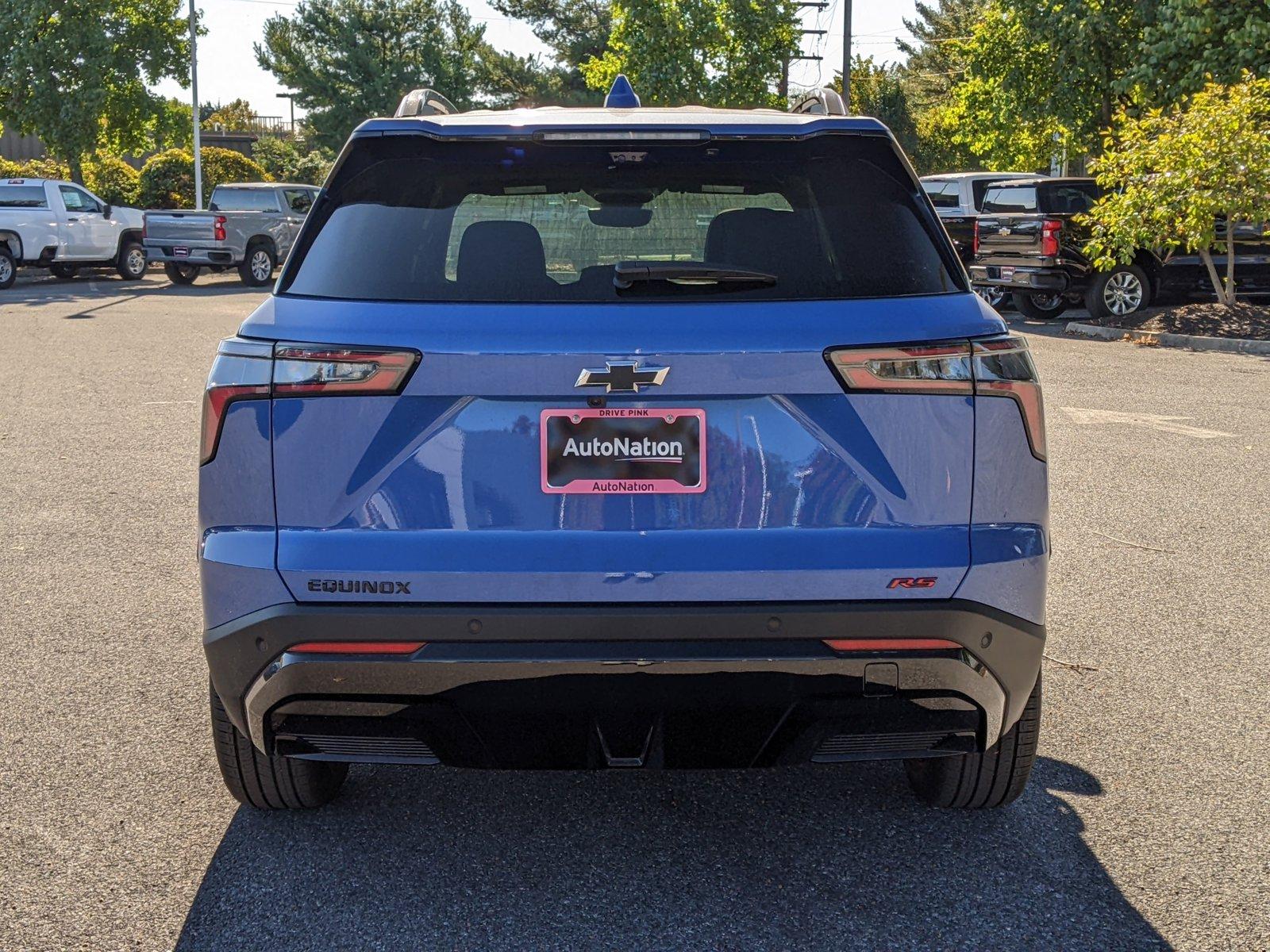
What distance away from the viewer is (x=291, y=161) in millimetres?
64812

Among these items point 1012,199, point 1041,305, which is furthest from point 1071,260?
point 1041,305

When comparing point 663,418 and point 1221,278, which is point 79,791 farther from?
point 1221,278

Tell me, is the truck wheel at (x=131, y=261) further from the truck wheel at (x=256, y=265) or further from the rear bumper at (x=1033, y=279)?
the rear bumper at (x=1033, y=279)

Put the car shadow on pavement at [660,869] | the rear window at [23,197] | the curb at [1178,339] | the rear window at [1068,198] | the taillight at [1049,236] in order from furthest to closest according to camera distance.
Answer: the rear window at [23,197], the rear window at [1068,198], the taillight at [1049,236], the curb at [1178,339], the car shadow on pavement at [660,869]

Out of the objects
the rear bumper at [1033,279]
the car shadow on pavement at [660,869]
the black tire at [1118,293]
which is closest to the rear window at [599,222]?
the car shadow on pavement at [660,869]

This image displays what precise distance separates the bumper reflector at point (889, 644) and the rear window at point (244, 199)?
91.3 ft

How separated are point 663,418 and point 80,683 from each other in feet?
9.49

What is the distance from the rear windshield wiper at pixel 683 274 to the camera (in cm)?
304

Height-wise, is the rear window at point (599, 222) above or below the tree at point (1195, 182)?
below

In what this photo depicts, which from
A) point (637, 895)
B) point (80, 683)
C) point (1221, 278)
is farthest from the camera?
point (1221, 278)

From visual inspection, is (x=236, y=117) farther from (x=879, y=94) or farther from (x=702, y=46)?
(x=702, y=46)

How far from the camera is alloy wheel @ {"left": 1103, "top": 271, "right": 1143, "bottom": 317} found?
64.6ft

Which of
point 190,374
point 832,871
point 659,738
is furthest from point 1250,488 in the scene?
point 190,374

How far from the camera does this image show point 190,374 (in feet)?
46.6
